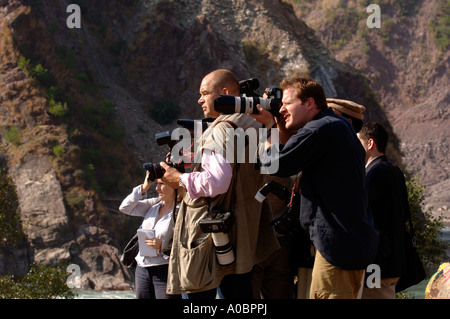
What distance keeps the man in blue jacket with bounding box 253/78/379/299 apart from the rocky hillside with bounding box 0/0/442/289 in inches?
1012

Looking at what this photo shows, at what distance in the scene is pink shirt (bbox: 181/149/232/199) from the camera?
3580 millimetres

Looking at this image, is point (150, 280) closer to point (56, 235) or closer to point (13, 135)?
point (56, 235)

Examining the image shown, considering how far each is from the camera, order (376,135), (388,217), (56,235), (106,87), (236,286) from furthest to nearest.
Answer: (106,87), (56,235), (376,135), (388,217), (236,286)

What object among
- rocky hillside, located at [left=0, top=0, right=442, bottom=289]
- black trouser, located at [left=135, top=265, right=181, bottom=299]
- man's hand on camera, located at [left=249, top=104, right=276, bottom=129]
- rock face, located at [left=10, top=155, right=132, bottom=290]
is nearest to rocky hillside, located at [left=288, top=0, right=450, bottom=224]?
rocky hillside, located at [left=0, top=0, right=442, bottom=289]

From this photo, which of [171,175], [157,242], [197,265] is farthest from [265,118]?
[157,242]

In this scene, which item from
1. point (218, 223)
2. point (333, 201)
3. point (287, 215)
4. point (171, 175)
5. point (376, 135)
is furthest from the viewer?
point (376, 135)

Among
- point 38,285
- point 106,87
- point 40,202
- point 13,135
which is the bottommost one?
point 40,202

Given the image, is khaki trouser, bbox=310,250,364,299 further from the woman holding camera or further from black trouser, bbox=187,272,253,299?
the woman holding camera

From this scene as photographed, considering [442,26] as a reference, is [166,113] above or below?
below

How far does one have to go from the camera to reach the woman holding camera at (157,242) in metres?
4.50

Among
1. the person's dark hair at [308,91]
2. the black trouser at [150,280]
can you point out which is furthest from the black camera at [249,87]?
the black trouser at [150,280]

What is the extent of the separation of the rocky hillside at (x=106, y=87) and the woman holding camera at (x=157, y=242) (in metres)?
24.0

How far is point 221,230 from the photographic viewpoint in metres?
3.52

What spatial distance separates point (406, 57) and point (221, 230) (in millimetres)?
97607
